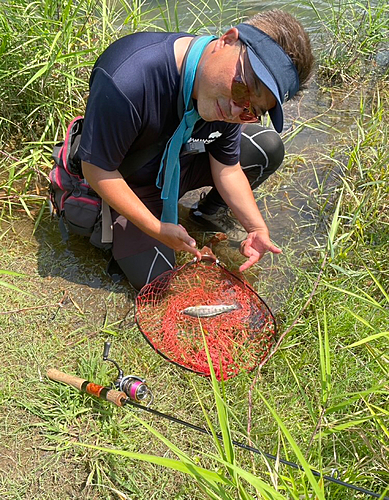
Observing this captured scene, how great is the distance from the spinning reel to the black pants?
2.27 ft

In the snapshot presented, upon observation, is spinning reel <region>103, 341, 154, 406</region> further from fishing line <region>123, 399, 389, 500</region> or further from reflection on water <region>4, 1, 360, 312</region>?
reflection on water <region>4, 1, 360, 312</region>

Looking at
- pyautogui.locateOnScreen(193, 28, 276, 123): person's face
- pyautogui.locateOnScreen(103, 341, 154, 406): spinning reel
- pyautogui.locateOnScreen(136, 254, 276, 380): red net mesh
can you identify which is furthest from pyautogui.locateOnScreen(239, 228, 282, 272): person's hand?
pyautogui.locateOnScreen(103, 341, 154, 406): spinning reel

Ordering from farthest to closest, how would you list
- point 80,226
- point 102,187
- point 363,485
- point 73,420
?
point 80,226
point 102,187
point 73,420
point 363,485

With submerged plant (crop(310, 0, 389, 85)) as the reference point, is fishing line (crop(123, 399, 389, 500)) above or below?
below

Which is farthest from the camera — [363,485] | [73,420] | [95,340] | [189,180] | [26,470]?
[189,180]

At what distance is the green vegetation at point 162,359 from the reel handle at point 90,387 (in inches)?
2.5

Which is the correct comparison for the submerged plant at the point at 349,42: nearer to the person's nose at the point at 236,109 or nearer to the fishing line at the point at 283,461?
the person's nose at the point at 236,109

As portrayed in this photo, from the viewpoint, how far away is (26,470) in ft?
7.34

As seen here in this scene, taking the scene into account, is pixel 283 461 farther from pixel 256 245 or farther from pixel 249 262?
pixel 256 245

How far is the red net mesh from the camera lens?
2.73 metres

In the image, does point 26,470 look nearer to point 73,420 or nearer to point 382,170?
point 73,420

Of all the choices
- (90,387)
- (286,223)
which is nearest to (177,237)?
(90,387)

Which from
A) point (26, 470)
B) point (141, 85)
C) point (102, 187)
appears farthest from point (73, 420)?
point (141, 85)

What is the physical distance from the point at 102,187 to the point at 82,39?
81.3 inches
